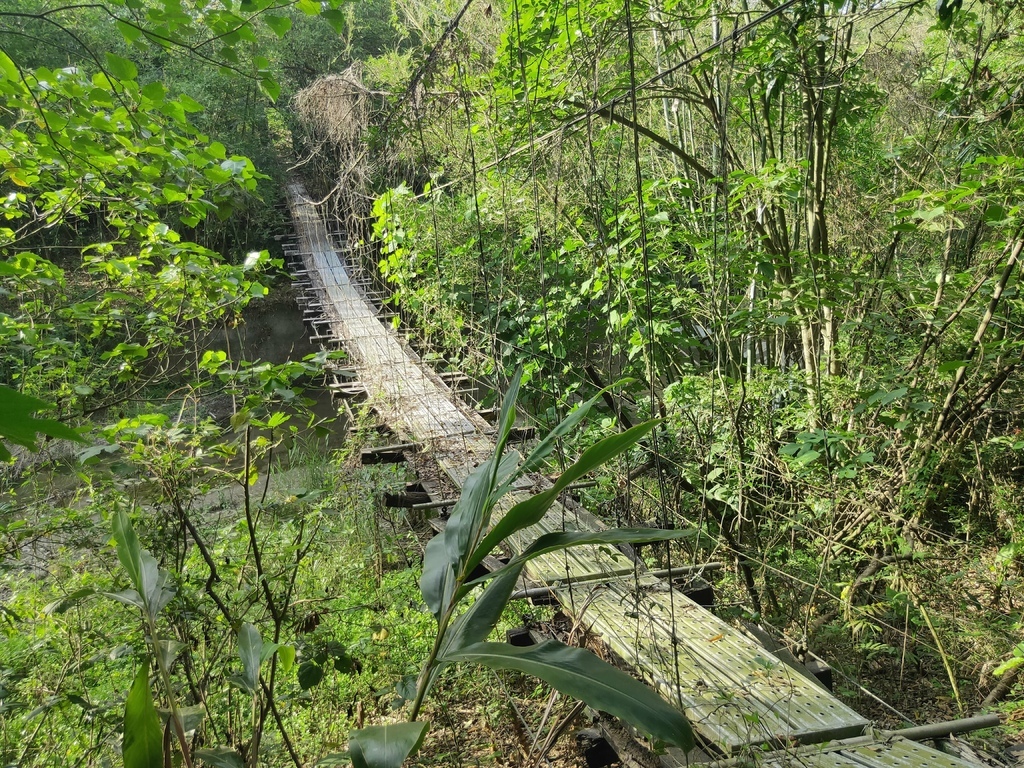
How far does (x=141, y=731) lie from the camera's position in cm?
66

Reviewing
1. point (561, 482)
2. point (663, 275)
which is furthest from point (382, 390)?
point (561, 482)

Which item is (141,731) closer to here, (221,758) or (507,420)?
(221,758)

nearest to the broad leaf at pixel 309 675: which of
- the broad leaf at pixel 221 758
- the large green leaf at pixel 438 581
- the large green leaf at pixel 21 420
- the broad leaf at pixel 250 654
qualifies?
the broad leaf at pixel 250 654

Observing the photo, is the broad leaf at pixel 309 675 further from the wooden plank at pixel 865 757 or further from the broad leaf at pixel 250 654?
the wooden plank at pixel 865 757

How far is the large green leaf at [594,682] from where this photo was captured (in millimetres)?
544

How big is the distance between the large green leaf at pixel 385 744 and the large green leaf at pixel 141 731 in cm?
20

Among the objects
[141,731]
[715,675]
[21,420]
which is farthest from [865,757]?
[21,420]

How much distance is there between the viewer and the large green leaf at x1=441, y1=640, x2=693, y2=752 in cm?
54

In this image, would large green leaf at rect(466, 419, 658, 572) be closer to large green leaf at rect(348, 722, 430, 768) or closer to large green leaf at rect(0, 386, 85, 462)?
large green leaf at rect(348, 722, 430, 768)

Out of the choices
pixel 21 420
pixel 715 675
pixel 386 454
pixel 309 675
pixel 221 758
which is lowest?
pixel 386 454

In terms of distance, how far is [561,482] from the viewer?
1.98 ft

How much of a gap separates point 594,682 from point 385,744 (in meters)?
0.19

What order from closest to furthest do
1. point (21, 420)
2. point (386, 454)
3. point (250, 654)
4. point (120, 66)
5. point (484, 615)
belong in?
point (21, 420), point (484, 615), point (250, 654), point (120, 66), point (386, 454)

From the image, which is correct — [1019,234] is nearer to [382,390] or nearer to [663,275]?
[663,275]
